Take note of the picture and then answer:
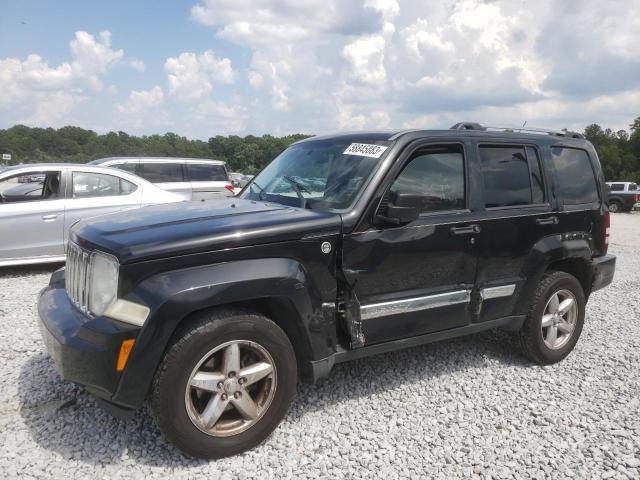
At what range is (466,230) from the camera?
3729mm

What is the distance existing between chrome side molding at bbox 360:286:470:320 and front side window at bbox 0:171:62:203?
6054 mm

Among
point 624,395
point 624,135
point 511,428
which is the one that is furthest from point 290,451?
point 624,135

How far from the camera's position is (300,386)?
3883mm

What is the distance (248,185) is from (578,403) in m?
3.22

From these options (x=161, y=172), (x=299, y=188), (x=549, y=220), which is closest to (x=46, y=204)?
(x=161, y=172)

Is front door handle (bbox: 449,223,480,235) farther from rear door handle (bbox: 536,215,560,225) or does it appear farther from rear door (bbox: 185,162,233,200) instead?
rear door (bbox: 185,162,233,200)

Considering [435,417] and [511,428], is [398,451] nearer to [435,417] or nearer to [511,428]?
[435,417]

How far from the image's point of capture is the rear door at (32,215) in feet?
23.4

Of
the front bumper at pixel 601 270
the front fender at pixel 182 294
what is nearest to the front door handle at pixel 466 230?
the front fender at pixel 182 294

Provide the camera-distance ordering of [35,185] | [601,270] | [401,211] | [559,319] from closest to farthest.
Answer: [401,211] → [559,319] → [601,270] → [35,185]

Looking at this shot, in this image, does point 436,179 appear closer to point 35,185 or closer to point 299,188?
point 299,188

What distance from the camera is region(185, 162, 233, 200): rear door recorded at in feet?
38.8

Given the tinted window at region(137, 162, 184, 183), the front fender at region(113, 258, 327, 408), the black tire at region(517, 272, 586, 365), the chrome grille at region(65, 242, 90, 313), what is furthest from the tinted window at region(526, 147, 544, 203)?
the tinted window at region(137, 162, 184, 183)

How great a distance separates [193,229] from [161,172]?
30.6ft
